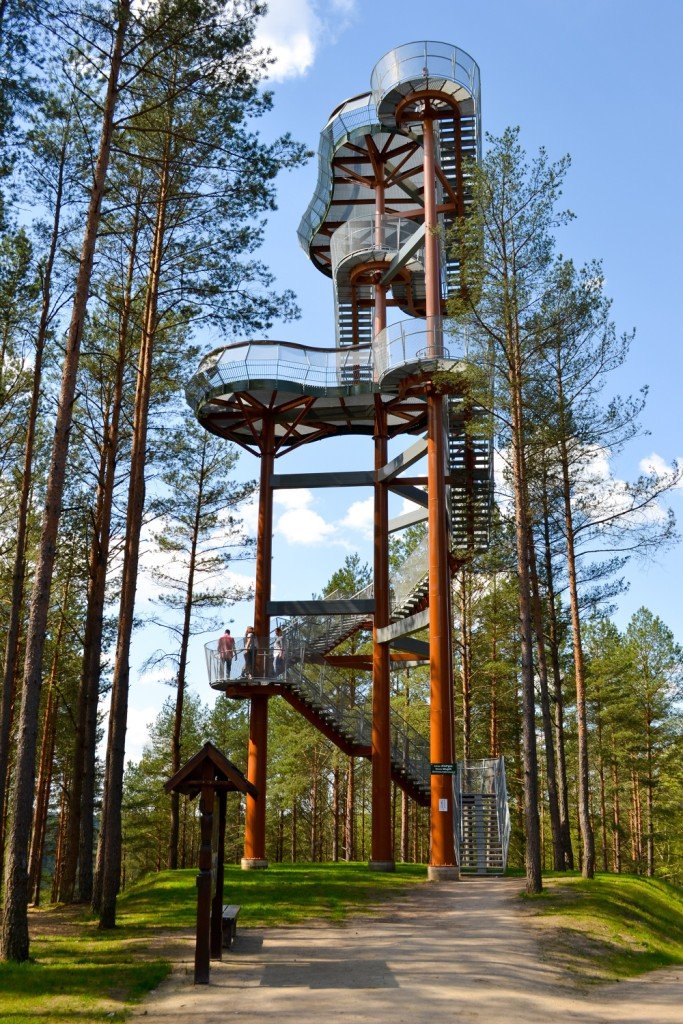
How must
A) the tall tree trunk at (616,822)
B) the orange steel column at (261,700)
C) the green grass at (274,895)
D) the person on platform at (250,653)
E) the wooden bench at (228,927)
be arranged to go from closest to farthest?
the wooden bench at (228,927) < the green grass at (274,895) < the person on platform at (250,653) < the orange steel column at (261,700) < the tall tree trunk at (616,822)

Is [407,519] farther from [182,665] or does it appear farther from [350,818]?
[350,818]

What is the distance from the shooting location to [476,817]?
19.7m

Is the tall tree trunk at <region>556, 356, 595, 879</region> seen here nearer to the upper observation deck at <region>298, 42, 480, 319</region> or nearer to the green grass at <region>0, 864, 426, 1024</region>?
the green grass at <region>0, 864, 426, 1024</region>

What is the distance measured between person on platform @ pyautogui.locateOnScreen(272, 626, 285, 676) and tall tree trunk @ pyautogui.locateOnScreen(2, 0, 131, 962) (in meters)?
9.78

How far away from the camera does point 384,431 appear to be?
22719mm

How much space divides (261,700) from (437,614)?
198 inches

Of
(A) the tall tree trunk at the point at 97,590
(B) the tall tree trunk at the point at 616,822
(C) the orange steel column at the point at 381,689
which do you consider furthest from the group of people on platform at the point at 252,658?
(B) the tall tree trunk at the point at 616,822

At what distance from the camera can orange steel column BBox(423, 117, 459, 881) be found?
59.0 ft

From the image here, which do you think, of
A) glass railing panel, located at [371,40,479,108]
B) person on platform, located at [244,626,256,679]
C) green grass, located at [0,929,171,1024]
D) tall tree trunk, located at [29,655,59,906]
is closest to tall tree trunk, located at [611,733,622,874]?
person on platform, located at [244,626,256,679]

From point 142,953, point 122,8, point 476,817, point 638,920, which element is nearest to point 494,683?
point 476,817

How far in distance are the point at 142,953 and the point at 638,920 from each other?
7.76m

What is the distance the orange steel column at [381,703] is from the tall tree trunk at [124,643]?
7.16 metres

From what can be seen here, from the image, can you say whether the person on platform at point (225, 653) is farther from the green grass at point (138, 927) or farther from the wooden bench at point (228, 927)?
the wooden bench at point (228, 927)

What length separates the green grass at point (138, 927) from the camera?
8336 millimetres
